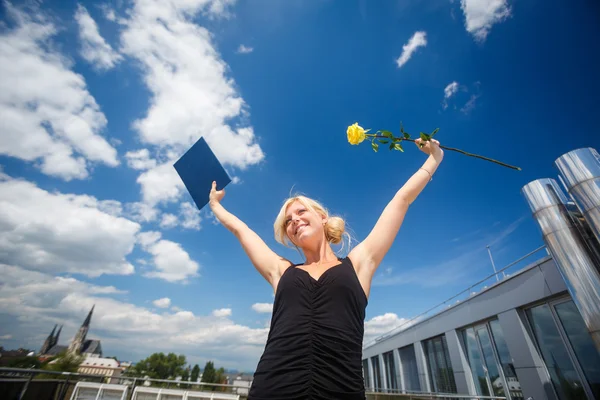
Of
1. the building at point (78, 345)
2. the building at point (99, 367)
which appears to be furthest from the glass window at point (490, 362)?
the building at point (78, 345)

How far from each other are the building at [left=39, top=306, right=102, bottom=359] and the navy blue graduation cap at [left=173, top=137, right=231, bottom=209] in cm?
9775

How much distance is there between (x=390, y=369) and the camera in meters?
14.5

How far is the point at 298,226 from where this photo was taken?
1404 millimetres

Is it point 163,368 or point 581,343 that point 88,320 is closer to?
point 163,368

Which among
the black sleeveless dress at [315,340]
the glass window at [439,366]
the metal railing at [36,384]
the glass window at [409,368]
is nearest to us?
the black sleeveless dress at [315,340]

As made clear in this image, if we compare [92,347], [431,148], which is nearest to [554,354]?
[431,148]

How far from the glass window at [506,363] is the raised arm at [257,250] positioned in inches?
306

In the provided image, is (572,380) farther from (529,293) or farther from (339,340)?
(339,340)

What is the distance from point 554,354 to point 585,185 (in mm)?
3603

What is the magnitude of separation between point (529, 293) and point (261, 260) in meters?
7.12

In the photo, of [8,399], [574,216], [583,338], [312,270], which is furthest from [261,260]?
[583,338]

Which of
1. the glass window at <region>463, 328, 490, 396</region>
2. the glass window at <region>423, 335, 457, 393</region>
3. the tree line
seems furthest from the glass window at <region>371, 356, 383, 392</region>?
the tree line

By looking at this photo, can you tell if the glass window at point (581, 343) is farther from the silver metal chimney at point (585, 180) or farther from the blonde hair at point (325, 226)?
the blonde hair at point (325, 226)

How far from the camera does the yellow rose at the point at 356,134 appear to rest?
5.65ft
